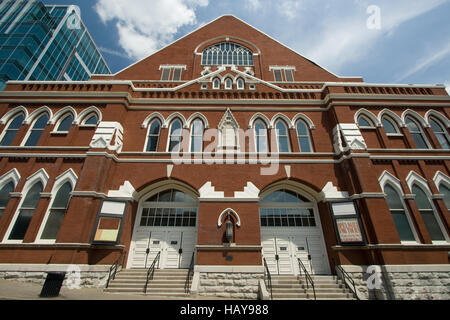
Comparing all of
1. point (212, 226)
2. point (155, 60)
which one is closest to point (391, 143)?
point (212, 226)

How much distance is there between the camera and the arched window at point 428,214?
996cm

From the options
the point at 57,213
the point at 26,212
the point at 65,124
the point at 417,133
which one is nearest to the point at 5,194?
the point at 26,212

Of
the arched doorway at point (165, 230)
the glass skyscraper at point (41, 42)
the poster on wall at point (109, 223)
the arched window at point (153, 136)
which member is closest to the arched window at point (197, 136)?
the arched window at point (153, 136)

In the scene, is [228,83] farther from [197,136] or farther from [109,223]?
[109,223]

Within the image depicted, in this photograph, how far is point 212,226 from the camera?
10.1 meters

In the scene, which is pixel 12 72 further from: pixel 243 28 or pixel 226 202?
pixel 226 202

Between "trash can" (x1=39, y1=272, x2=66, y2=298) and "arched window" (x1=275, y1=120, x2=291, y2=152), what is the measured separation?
11.1 m

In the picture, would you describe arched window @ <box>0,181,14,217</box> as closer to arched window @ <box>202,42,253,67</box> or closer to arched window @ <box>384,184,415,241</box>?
arched window @ <box>202,42,253,67</box>

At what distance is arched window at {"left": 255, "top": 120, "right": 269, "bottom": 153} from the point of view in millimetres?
12273

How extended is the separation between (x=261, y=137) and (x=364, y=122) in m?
6.34

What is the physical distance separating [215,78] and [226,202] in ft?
31.3

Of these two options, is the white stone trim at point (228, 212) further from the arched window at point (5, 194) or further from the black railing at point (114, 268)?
the arched window at point (5, 194)

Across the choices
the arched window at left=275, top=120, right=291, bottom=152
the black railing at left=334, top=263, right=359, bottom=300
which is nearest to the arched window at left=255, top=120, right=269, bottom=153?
the arched window at left=275, top=120, right=291, bottom=152

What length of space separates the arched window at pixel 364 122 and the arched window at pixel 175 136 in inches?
424
